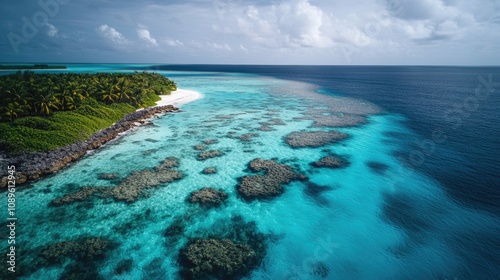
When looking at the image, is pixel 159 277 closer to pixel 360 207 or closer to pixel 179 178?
pixel 179 178

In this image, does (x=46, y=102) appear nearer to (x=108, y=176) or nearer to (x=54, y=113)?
(x=54, y=113)

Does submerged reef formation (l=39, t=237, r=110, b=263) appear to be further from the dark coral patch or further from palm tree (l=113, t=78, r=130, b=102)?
palm tree (l=113, t=78, r=130, b=102)

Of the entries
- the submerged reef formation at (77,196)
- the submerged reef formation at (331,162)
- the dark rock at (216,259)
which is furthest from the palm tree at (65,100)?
the submerged reef formation at (331,162)

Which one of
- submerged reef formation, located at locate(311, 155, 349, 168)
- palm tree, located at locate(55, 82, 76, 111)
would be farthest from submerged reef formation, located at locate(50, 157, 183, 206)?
palm tree, located at locate(55, 82, 76, 111)

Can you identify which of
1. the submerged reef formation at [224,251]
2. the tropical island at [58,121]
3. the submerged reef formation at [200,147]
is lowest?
the submerged reef formation at [224,251]

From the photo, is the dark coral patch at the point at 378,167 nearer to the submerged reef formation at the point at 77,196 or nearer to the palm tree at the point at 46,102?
the submerged reef formation at the point at 77,196

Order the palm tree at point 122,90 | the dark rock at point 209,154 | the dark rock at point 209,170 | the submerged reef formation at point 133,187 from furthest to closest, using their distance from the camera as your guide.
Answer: the palm tree at point 122,90, the dark rock at point 209,154, the dark rock at point 209,170, the submerged reef formation at point 133,187

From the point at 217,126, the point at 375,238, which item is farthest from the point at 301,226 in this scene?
the point at 217,126
